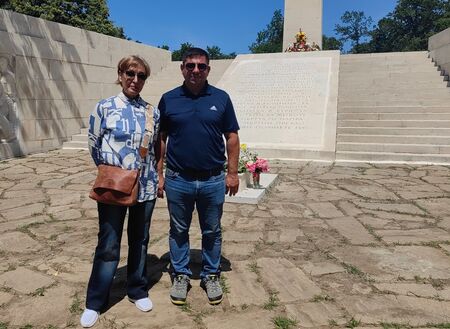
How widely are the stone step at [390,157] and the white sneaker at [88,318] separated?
6924mm

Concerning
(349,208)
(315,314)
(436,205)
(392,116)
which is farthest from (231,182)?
(392,116)

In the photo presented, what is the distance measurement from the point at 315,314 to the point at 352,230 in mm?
1835

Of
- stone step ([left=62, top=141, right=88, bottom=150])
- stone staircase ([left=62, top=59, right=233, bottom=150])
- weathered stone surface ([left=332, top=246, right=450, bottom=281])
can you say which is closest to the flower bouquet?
weathered stone surface ([left=332, top=246, right=450, bottom=281])

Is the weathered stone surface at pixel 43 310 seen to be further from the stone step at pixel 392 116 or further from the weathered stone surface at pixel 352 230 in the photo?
the stone step at pixel 392 116

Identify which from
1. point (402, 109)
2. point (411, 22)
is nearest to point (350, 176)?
point (402, 109)

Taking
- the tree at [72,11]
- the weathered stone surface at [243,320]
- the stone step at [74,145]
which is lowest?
the weathered stone surface at [243,320]

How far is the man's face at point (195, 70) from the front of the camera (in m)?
2.62

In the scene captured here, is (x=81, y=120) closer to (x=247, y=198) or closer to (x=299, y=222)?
(x=247, y=198)

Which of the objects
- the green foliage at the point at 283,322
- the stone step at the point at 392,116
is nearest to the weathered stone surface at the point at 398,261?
the green foliage at the point at 283,322

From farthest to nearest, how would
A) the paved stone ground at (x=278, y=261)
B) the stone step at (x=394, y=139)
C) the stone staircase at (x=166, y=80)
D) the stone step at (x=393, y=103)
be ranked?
the stone staircase at (x=166, y=80)
the stone step at (x=393, y=103)
the stone step at (x=394, y=139)
the paved stone ground at (x=278, y=261)

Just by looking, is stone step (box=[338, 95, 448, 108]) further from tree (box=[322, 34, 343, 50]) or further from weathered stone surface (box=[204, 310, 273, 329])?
tree (box=[322, 34, 343, 50])

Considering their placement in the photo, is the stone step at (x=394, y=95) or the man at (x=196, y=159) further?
the stone step at (x=394, y=95)

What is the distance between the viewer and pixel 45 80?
32.4 feet

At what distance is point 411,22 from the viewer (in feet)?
178
